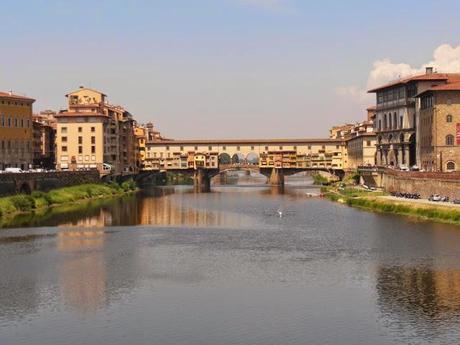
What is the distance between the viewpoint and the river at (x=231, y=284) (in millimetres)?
28422

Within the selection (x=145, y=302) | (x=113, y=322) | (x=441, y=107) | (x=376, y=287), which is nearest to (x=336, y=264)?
(x=376, y=287)

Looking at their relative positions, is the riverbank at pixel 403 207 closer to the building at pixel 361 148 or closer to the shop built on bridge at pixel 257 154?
the building at pixel 361 148

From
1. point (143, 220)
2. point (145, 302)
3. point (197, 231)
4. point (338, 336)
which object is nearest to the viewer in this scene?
point (338, 336)

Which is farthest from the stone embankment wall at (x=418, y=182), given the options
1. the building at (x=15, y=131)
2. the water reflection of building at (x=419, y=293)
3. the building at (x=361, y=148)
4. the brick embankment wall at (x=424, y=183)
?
the building at (x=15, y=131)

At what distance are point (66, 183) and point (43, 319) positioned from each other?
72.4 meters

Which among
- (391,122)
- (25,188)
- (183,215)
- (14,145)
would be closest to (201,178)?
(14,145)

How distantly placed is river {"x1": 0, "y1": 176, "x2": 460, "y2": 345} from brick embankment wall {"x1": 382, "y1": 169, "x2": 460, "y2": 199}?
10.7 m

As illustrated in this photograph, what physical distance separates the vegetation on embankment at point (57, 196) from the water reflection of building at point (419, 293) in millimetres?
42549

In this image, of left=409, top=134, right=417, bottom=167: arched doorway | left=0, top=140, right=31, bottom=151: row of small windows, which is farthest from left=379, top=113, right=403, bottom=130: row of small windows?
left=0, top=140, right=31, bottom=151: row of small windows

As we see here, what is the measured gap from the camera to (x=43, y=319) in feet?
99.1

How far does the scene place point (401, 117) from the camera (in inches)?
4104

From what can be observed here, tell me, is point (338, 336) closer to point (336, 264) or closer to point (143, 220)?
point (336, 264)

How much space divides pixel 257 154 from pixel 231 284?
11400 centimetres

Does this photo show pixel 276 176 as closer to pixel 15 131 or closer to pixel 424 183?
pixel 15 131
